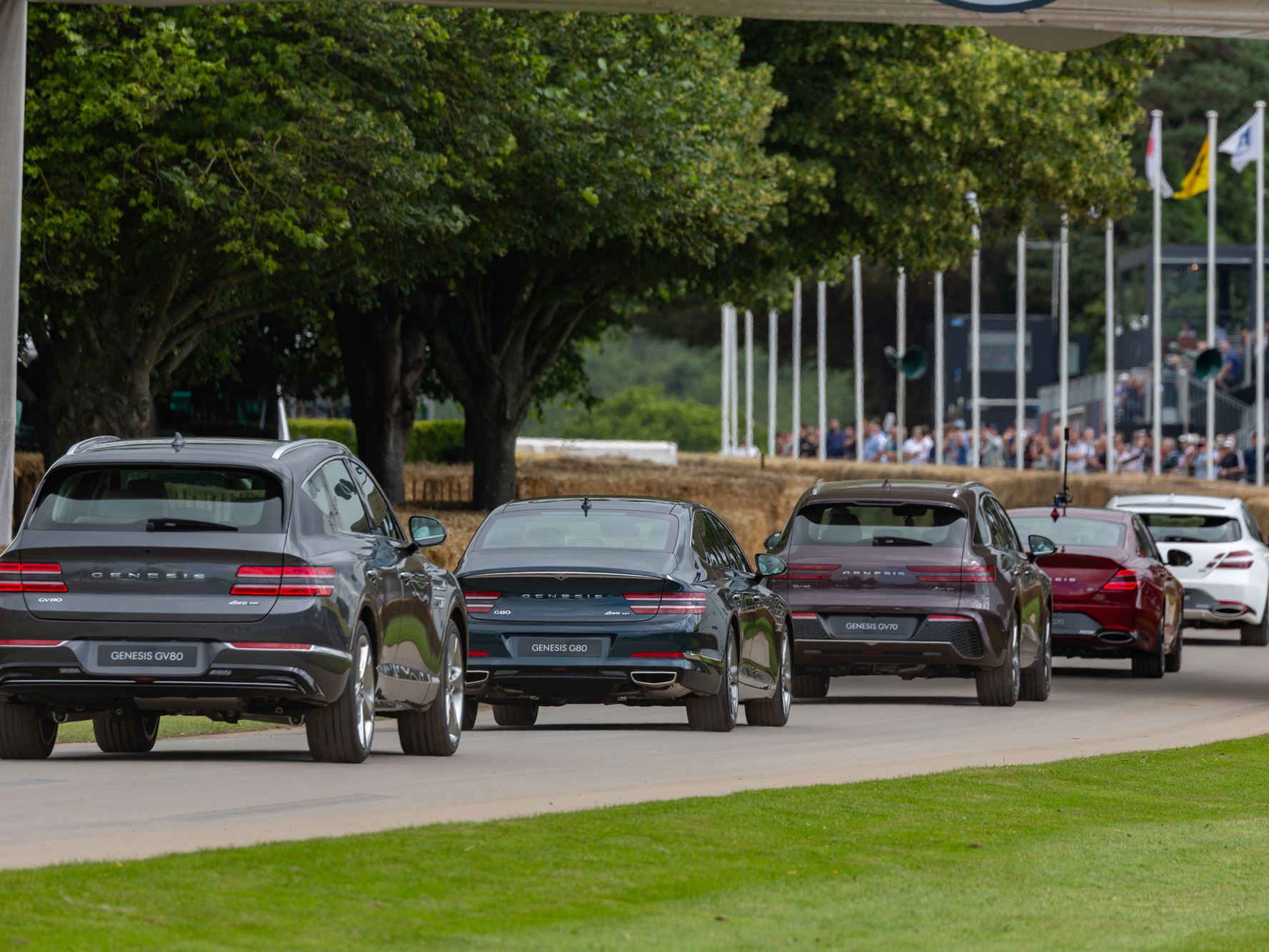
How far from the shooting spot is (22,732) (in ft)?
41.8

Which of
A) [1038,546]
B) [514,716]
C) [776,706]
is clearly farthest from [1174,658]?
[514,716]

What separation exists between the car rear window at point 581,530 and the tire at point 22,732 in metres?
3.75

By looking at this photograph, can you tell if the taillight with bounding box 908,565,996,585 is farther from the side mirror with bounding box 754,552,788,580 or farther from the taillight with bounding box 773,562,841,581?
the side mirror with bounding box 754,552,788,580

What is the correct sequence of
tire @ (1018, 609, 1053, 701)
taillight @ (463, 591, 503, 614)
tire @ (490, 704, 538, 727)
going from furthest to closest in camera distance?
tire @ (1018, 609, 1053, 701)
tire @ (490, 704, 538, 727)
taillight @ (463, 591, 503, 614)

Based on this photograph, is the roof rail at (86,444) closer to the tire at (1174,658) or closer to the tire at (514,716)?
the tire at (514,716)

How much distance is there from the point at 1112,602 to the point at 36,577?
12771 millimetres

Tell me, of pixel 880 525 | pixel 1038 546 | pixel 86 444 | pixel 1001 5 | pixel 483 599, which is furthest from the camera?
pixel 1038 546

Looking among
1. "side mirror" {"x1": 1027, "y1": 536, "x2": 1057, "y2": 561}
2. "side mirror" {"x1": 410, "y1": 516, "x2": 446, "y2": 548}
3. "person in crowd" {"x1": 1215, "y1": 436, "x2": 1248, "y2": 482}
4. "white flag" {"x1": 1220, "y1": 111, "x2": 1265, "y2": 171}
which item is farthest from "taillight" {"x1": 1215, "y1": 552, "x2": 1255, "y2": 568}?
"white flag" {"x1": 1220, "y1": 111, "x2": 1265, "y2": 171}

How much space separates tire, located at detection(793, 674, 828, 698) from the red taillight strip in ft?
29.5

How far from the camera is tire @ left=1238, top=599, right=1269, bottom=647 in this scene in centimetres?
2886

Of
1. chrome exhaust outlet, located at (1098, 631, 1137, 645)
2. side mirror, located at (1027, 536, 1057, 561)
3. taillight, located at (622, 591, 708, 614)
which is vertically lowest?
chrome exhaust outlet, located at (1098, 631, 1137, 645)

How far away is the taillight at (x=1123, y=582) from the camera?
891 inches

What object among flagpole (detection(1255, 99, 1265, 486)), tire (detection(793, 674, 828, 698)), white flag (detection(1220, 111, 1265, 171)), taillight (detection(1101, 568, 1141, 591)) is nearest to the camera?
tire (detection(793, 674, 828, 698))

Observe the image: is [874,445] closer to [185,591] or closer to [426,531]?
[426,531]
